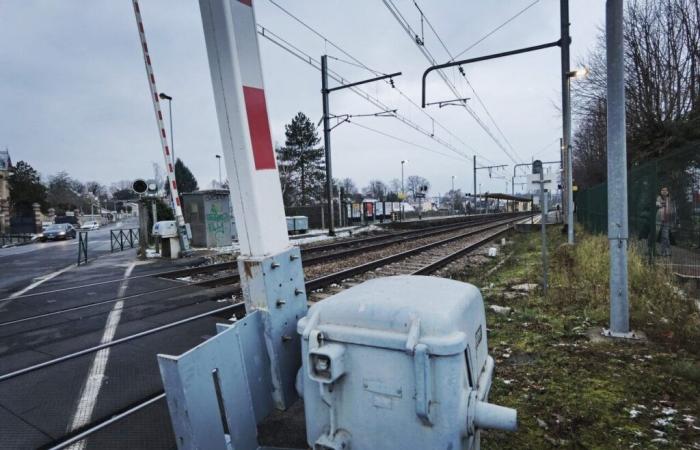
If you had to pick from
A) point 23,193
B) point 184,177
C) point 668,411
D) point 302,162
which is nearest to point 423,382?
point 668,411

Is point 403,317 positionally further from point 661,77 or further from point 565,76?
point 661,77

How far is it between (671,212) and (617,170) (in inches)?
186

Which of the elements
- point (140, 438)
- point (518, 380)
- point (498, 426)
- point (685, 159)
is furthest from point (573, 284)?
point (140, 438)

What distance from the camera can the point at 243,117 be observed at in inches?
86.9

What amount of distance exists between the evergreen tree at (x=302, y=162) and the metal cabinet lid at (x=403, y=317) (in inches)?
2061

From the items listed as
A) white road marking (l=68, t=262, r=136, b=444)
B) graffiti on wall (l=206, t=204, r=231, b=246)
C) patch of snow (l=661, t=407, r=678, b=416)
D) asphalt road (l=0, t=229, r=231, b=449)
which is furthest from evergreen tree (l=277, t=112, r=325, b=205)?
patch of snow (l=661, t=407, r=678, b=416)

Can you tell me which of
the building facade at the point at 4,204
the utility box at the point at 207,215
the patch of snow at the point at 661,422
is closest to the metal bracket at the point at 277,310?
the patch of snow at the point at 661,422

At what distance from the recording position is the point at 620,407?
10.1 feet

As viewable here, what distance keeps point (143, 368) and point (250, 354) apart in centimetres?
266

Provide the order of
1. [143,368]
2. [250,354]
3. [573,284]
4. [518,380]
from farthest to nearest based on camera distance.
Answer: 1. [573,284]
2. [143,368]
3. [518,380]
4. [250,354]

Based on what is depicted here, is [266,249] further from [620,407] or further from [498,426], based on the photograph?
[620,407]

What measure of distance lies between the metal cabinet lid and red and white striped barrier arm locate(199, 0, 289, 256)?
59 centimetres

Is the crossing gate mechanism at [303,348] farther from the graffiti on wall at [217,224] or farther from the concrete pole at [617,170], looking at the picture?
the graffiti on wall at [217,224]

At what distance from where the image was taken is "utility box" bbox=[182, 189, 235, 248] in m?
16.8
